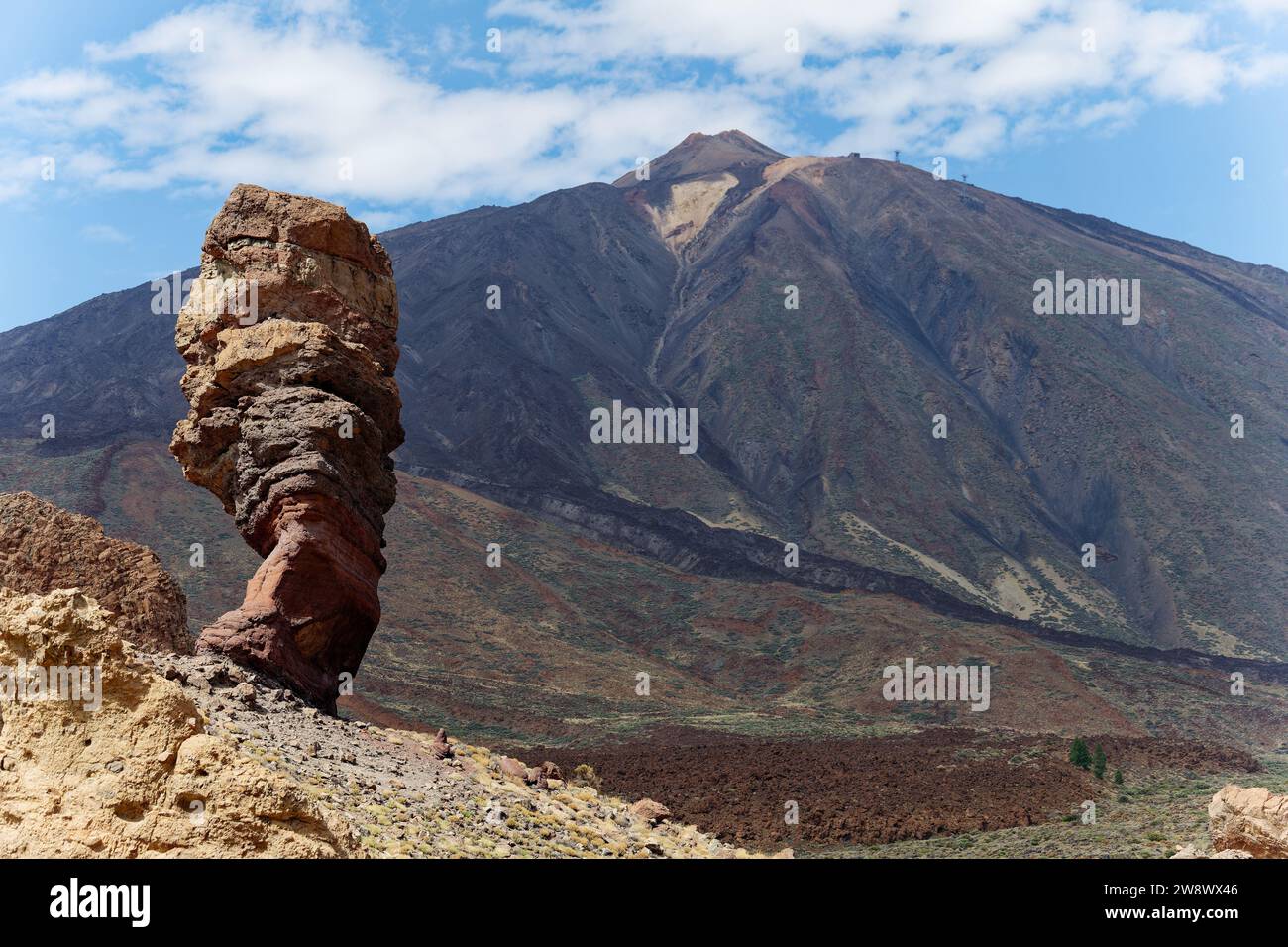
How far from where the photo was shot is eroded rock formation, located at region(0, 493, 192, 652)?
1591 centimetres

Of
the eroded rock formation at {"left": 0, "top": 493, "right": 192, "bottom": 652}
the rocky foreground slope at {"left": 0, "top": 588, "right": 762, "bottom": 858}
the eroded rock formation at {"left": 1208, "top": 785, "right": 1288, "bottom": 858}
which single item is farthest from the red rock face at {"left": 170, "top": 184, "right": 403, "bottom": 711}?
the eroded rock formation at {"left": 1208, "top": 785, "right": 1288, "bottom": 858}

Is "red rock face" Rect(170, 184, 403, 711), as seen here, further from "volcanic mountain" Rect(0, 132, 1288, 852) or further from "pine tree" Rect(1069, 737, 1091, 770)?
"pine tree" Rect(1069, 737, 1091, 770)

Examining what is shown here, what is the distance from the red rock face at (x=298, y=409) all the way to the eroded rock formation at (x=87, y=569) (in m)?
1.24

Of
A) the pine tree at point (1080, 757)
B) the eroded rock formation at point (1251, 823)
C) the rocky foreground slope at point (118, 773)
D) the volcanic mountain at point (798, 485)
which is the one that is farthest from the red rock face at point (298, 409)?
the pine tree at point (1080, 757)

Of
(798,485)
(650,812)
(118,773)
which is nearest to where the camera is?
(118,773)

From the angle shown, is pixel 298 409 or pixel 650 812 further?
pixel 298 409

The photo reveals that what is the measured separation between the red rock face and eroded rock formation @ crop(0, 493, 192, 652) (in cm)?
124

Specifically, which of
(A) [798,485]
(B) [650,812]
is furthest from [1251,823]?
(A) [798,485]

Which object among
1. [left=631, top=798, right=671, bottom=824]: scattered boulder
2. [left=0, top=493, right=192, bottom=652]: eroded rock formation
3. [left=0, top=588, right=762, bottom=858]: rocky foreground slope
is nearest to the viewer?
[left=0, top=588, right=762, bottom=858]: rocky foreground slope

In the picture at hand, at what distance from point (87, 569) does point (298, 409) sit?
3.47 metres

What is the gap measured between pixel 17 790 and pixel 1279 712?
6729cm

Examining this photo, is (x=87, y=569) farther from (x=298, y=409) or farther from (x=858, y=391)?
(x=858, y=391)

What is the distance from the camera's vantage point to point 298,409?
59.8 ft

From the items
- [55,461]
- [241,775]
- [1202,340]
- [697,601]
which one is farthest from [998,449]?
[241,775]
